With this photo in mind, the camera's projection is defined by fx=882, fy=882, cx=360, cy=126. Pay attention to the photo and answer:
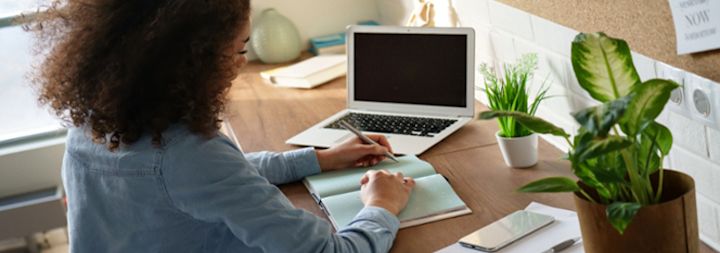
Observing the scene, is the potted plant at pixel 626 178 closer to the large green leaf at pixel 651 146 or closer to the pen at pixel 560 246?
the large green leaf at pixel 651 146

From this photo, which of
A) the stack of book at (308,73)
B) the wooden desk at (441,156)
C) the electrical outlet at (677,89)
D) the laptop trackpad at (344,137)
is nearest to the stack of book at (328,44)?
the stack of book at (308,73)

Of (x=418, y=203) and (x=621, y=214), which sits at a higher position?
(x=621, y=214)

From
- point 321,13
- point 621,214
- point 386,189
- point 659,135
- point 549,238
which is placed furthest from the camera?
point 321,13

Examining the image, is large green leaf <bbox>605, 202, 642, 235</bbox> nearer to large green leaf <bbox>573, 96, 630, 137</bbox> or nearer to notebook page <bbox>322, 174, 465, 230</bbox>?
large green leaf <bbox>573, 96, 630, 137</bbox>

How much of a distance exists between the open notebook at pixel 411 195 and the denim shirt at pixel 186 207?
74mm

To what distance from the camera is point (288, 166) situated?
5.63 feet

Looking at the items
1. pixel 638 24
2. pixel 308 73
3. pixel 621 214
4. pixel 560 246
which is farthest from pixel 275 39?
pixel 621 214

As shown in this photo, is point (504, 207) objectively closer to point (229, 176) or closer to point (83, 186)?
point (229, 176)

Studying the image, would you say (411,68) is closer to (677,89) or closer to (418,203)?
(418,203)

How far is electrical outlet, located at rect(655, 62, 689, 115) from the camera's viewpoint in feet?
4.47

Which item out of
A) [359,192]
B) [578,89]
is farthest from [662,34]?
[359,192]

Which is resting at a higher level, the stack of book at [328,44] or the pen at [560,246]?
the pen at [560,246]

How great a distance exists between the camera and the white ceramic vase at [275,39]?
2666 millimetres

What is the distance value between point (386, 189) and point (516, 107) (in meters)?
0.37
